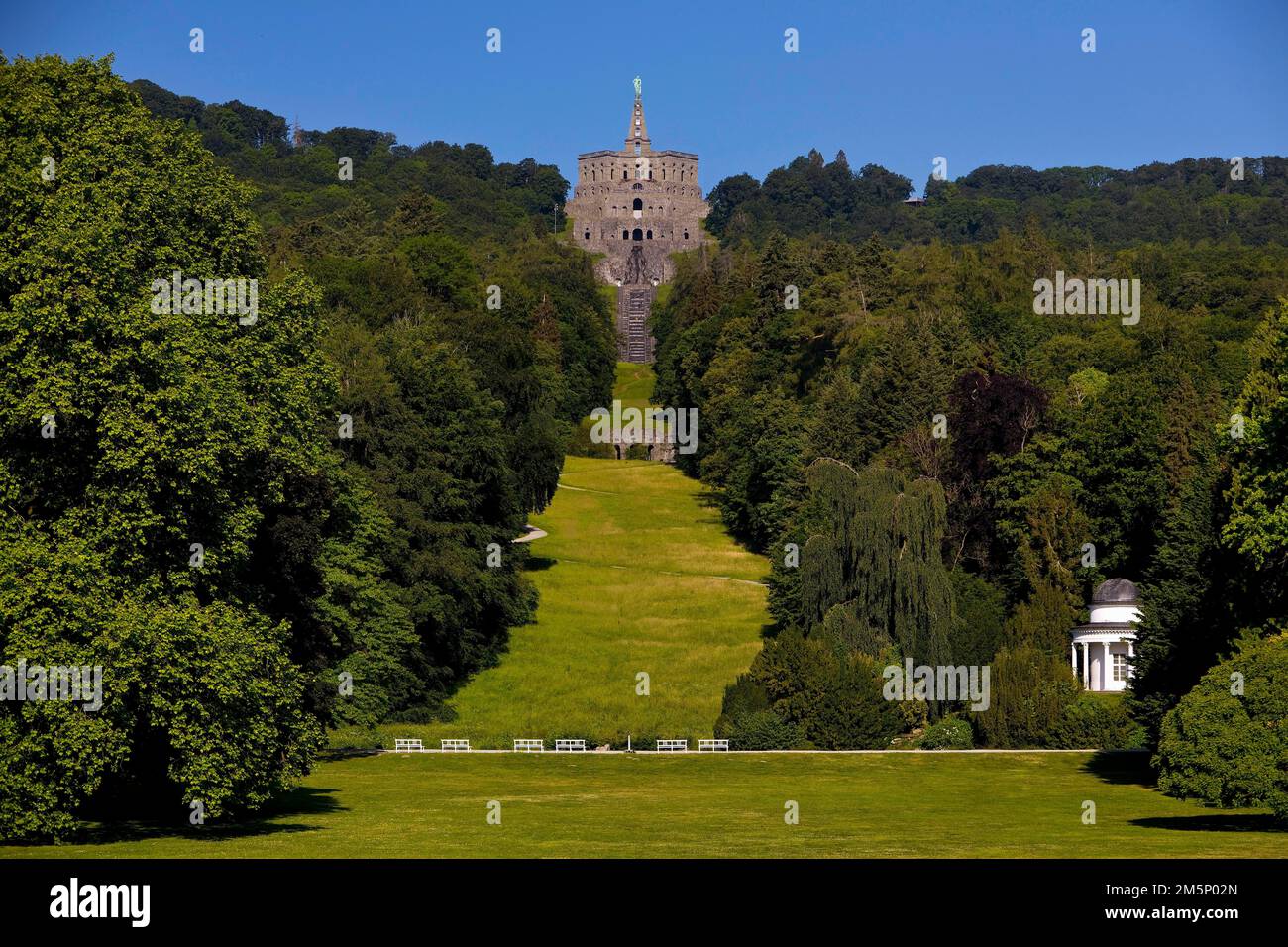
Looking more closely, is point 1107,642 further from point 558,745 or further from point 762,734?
point 558,745

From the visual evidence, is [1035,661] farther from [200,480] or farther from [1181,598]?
[200,480]

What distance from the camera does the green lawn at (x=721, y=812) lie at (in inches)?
1184

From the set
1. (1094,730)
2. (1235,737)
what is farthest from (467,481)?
(1235,737)

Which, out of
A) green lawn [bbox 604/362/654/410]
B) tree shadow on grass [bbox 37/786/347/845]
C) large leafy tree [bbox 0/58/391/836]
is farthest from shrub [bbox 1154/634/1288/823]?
green lawn [bbox 604/362/654/410]

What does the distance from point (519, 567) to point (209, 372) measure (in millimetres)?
42802

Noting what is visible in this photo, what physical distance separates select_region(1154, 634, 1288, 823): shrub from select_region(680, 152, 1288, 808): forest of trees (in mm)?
85

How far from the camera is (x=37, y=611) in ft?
94.1

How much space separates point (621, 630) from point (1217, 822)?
1548 inches

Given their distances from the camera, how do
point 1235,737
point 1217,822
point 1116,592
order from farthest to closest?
point 1116,592, point 1235,737, point 1217,822

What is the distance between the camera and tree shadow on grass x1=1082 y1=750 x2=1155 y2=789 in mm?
46156

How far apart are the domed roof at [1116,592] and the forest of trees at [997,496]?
3.26 feet

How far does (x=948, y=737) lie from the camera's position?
182ft

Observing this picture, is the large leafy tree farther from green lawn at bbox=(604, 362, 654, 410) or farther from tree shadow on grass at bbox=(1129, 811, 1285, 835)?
green lawn at bbox=(604, 362, 654, 410)
